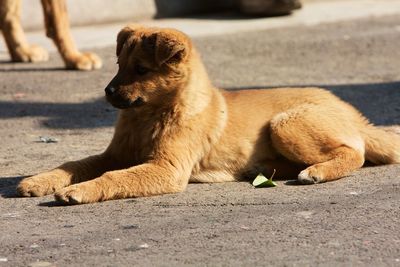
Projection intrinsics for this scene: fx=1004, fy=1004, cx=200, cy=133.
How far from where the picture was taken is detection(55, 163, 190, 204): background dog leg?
5.65 metres

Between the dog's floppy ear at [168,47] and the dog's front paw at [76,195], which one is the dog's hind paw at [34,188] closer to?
the dog's front paw at [76,195]

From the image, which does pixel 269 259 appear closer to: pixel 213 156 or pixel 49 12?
pixel 213 156

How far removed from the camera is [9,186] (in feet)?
20.6

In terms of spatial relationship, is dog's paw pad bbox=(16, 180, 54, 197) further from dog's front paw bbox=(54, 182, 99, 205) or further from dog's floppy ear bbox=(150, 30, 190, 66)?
dog's floppy ear bbox=(150, 30, 190, 66)

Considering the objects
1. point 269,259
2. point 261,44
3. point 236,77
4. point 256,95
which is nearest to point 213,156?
point 256,95

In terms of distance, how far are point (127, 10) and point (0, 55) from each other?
2059mm

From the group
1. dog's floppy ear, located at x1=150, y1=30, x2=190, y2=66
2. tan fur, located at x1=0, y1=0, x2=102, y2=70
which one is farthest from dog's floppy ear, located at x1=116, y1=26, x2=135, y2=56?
tan fur, located at x1=0, y1=0, x2=102, y2=70

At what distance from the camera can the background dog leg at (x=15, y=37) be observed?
1035 cm

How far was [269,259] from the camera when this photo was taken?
15.1 ft

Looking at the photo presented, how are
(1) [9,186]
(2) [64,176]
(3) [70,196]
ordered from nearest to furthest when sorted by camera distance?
(3) [70,196]
(2) [64,176]
(1) [9,186]

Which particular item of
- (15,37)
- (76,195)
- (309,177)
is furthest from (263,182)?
(15,37)

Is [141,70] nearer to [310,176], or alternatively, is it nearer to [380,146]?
[310,176]

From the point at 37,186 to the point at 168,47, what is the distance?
3.70 ft

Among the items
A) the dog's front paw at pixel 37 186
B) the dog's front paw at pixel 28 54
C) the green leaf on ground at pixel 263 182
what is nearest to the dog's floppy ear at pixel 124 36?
the dog's front paw at pixel 37 186
